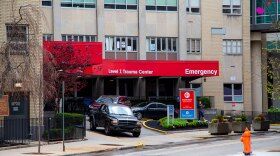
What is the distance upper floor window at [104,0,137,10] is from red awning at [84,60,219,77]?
20.7 feet

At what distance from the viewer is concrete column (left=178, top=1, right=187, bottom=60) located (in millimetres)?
54156

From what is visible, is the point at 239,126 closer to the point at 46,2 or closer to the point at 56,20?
the point at 56,20

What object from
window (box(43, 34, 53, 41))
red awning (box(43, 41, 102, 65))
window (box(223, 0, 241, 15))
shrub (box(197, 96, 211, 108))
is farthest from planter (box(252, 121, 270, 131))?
window (box(223, 0, 241, 15))

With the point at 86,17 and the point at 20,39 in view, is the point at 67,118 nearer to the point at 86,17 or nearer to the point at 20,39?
the point at 20,39

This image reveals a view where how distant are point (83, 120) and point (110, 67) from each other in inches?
637

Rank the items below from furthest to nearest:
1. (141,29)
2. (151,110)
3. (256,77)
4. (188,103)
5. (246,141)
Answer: (256,77)
(141,29)
(151,110)
(188,103)
(246,141)

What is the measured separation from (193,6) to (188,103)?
63.6 feet

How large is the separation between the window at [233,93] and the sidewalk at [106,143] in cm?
1986

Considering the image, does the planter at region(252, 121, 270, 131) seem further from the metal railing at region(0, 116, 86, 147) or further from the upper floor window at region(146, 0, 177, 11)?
the upper floor window at region(146, 0, 177, 11)

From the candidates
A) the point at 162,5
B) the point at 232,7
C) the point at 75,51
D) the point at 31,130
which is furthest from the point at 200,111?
the point at 31,130

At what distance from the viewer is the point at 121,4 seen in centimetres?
5269

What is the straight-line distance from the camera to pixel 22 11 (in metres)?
25.0

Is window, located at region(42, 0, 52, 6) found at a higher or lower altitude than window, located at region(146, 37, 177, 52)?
higher

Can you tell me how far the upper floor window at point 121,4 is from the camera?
171 ft
